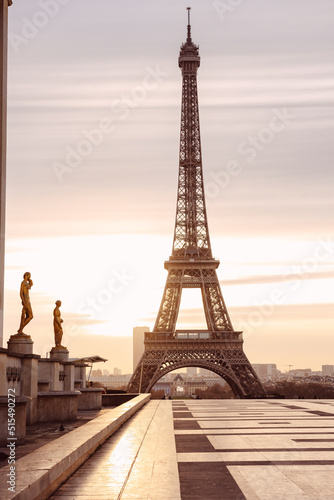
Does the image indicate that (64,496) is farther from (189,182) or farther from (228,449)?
(189,182)

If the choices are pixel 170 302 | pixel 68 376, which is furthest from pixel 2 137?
pixel 170 302

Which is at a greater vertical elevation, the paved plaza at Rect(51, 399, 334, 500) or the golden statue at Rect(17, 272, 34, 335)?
the golden statue at Rect(17, 272, 34, 335)

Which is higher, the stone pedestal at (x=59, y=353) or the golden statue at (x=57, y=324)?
the golden statue at (x=57, y=324)

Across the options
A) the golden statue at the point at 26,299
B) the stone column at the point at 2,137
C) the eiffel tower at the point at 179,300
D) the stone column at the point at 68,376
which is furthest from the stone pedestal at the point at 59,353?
the eiffel tower at the point at 179,300

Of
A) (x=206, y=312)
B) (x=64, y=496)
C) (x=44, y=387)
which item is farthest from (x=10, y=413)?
(x=206, y=312)

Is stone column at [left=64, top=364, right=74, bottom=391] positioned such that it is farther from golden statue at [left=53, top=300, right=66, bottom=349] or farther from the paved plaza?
the paved plaza

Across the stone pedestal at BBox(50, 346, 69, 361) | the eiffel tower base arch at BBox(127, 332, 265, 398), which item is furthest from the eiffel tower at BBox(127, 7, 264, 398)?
the stone pedestal at BBox(50, 346, 69, 361)

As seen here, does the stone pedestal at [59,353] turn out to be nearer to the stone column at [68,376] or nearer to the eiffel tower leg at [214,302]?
the stone column at [68,376]

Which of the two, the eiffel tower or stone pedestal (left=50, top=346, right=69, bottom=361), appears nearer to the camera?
stone pedestal (left=50, top=346, right=69, bottom=361)
